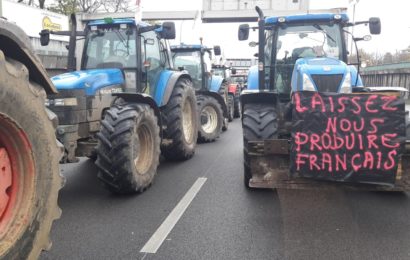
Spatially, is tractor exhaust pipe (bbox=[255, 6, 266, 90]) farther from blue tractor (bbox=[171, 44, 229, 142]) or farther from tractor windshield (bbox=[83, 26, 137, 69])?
blue tractor (bbox=[171, 44, 229, 142])

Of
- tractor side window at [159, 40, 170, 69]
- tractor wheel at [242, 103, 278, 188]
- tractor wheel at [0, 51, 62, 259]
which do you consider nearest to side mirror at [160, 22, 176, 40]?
tractor side window at [159, 40, 170, 69]

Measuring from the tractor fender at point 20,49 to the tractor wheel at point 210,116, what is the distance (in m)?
7.68

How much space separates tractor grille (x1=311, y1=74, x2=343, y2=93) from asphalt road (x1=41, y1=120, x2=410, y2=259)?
1338 millimetres

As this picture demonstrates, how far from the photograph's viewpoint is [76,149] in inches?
228

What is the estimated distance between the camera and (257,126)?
5605 mm

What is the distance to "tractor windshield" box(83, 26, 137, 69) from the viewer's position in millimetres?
6914

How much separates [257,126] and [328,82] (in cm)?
111

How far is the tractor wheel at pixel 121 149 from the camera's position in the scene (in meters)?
5.39

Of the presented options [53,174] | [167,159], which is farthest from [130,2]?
[53,174]

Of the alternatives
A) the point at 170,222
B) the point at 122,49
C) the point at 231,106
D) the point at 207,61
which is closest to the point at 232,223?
the point at 170,222

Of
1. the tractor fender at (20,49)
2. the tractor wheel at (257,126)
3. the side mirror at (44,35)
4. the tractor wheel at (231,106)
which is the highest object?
the side mirror at (44,35)

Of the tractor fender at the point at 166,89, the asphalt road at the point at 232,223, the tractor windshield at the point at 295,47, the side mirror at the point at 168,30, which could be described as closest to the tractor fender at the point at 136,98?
the tractor fender at the point at 166,89

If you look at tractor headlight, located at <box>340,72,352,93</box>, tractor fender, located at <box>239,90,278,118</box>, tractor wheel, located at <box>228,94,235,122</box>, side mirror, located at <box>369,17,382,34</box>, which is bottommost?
tractor wheel, located at <box>228,94,235,122</box>

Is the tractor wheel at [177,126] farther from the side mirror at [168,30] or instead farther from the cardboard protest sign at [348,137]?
the cardboard protest sign at [348,137]
